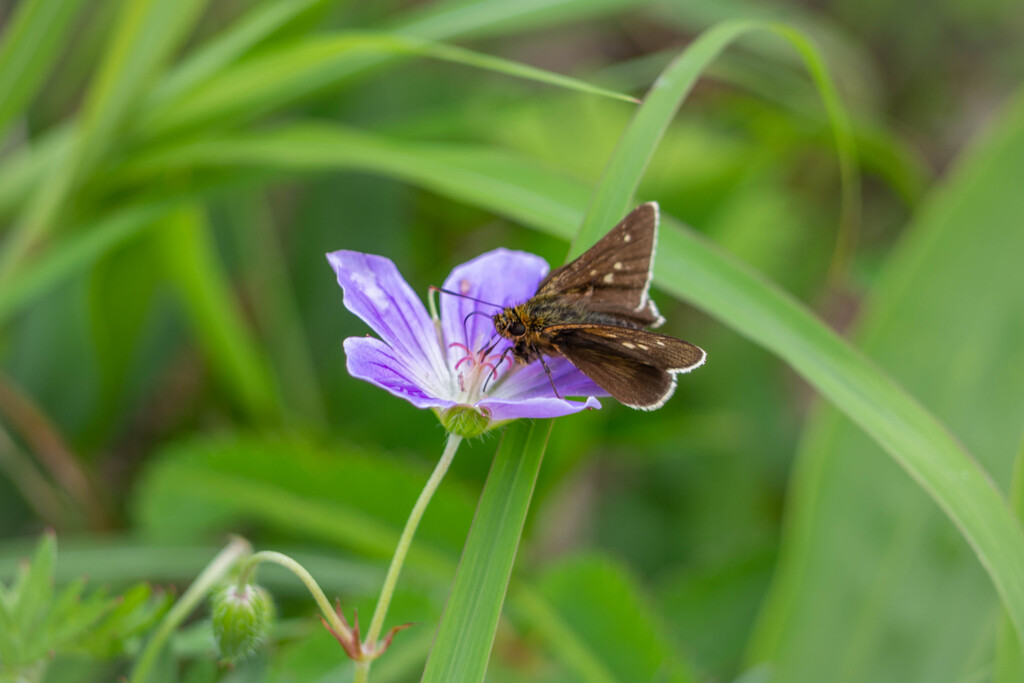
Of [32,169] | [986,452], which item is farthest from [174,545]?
[986,452]

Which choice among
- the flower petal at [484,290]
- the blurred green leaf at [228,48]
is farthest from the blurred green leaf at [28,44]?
the flower petal at [484,290]

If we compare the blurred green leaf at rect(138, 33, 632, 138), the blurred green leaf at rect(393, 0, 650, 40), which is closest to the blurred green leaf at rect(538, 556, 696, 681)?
the blurred green leaf at rect(138, 33, 632, 138)

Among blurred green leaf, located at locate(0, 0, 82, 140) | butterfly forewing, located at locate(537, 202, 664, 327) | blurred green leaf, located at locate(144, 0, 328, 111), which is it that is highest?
blurred green leaf, located at locate(144, 0, 328, 111)

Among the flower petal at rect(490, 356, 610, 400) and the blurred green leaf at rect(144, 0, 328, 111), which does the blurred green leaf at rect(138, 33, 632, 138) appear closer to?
the blurred green leaf at rect(144, 0, 328, 111)

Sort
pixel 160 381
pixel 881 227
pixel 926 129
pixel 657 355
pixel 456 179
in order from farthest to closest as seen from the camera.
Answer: pixel 926 129 < pixel 881 227 < pixel 160 381 < pixel 456 179 < pixel 657 355

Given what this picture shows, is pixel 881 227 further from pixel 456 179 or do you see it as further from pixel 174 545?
pixel 174 545

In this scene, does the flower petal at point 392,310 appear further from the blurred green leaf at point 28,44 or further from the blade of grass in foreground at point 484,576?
the blurred green leaf at point 28,44

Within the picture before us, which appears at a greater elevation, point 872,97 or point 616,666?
point 872,97

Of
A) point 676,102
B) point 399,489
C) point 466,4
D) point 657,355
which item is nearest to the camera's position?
point 657,355
